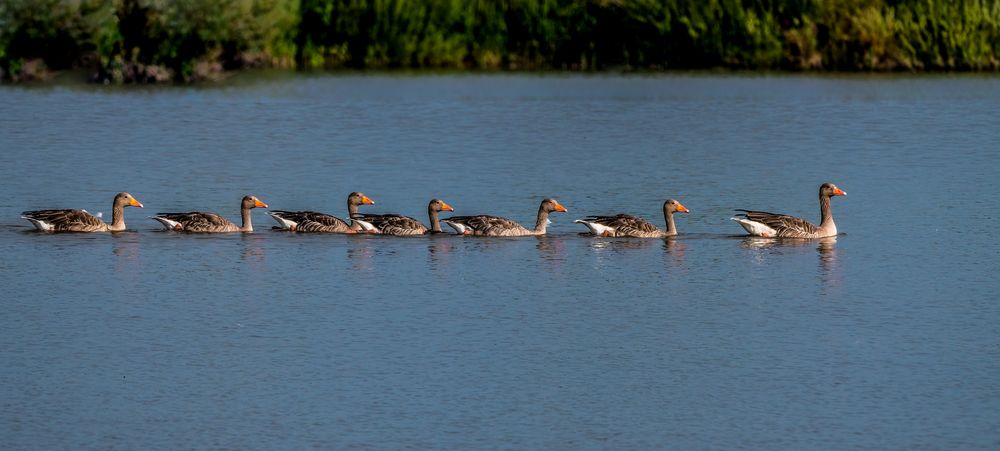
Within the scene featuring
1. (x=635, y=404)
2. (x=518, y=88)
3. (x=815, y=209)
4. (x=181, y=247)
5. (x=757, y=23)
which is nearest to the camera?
(x=635, y=404)

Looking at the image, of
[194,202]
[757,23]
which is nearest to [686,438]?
[194,202]

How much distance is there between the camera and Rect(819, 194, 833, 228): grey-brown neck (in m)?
24.2

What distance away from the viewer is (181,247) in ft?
75.4

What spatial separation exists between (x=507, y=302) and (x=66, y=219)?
7364 mm

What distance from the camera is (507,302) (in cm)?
1908

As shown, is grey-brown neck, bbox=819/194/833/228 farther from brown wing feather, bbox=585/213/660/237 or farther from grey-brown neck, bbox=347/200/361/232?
grey-brown neck, bbox=347/200/361/232

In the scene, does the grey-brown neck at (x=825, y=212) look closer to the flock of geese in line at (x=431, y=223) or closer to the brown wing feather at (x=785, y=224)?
the flock of geese in line at (x=431, y=223)

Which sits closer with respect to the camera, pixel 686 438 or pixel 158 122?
pixel 686 438

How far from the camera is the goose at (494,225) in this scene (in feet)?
77.9

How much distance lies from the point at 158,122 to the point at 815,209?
62.1ft

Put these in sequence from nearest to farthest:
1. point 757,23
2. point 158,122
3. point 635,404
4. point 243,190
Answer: point 635,404, point 243,190, point 158,122, point 757,23

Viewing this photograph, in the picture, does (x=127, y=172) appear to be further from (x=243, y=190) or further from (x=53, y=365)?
(x=53, y=365)

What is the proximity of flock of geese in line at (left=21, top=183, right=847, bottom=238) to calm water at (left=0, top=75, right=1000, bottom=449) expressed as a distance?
263mm

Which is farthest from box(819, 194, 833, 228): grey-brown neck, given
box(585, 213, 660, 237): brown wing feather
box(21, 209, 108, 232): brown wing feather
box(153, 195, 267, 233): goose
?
box(21, 209, 108, 232): brown wing feather
